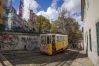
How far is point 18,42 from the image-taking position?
1145 inches

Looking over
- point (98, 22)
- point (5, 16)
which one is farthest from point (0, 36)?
point (98, 22)

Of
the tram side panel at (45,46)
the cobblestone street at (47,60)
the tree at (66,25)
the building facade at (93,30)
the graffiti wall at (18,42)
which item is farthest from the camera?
the tree at (66,25)

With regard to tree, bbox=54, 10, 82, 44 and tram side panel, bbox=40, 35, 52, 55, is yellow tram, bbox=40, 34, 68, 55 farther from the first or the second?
tree, bbox=54, 10, 82, 44

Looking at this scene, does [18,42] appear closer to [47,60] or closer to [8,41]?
[8,41]

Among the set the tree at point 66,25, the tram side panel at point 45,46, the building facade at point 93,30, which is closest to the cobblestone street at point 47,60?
the building facade at point 93,30

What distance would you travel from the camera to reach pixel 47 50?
21.1m

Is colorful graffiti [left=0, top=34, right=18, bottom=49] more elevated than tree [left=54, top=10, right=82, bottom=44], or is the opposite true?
tree [left=54, top=10, right=82, bottom=44]

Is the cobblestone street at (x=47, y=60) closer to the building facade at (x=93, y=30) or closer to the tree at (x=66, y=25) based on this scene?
the building facade at (x=93, y=30)

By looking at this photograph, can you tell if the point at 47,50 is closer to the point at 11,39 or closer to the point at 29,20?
the point at 11,39

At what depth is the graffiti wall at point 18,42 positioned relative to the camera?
27.1 meters

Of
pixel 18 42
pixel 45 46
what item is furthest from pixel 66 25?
pixel 45 46

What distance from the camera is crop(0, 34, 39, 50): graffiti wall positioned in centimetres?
2710

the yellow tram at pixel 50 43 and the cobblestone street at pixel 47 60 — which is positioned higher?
the yellow tram at pixel 50 43

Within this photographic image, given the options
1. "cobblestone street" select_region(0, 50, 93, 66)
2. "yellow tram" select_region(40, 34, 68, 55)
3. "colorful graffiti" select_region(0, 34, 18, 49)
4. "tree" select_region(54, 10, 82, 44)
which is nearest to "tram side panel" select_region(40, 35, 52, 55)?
"yellow tram" select_region(40, 34, 68, 55)
